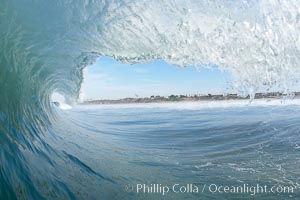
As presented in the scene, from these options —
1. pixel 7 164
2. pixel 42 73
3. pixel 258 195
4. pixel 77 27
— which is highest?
pixel 77 27

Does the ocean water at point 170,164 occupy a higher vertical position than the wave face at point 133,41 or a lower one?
lower

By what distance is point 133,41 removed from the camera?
819cm

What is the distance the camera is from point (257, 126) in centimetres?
1312

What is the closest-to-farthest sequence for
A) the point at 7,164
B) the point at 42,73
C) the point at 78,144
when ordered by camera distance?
the point at 7,164 < the point at 78,144 < the point at 42,73

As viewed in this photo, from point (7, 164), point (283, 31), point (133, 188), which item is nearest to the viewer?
point (7, 164)

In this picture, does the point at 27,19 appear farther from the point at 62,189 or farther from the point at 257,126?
the point at 257,126

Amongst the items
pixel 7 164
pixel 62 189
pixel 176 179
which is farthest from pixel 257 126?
pixel 7 164

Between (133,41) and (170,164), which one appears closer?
(170,164)

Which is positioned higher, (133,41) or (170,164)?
(133,41)

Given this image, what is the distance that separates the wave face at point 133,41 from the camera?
229 inches

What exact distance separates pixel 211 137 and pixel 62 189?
639cm

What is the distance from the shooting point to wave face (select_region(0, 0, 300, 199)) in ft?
19.1

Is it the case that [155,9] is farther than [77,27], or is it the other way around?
[77,27]

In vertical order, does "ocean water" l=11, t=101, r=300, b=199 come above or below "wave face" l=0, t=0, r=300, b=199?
below
